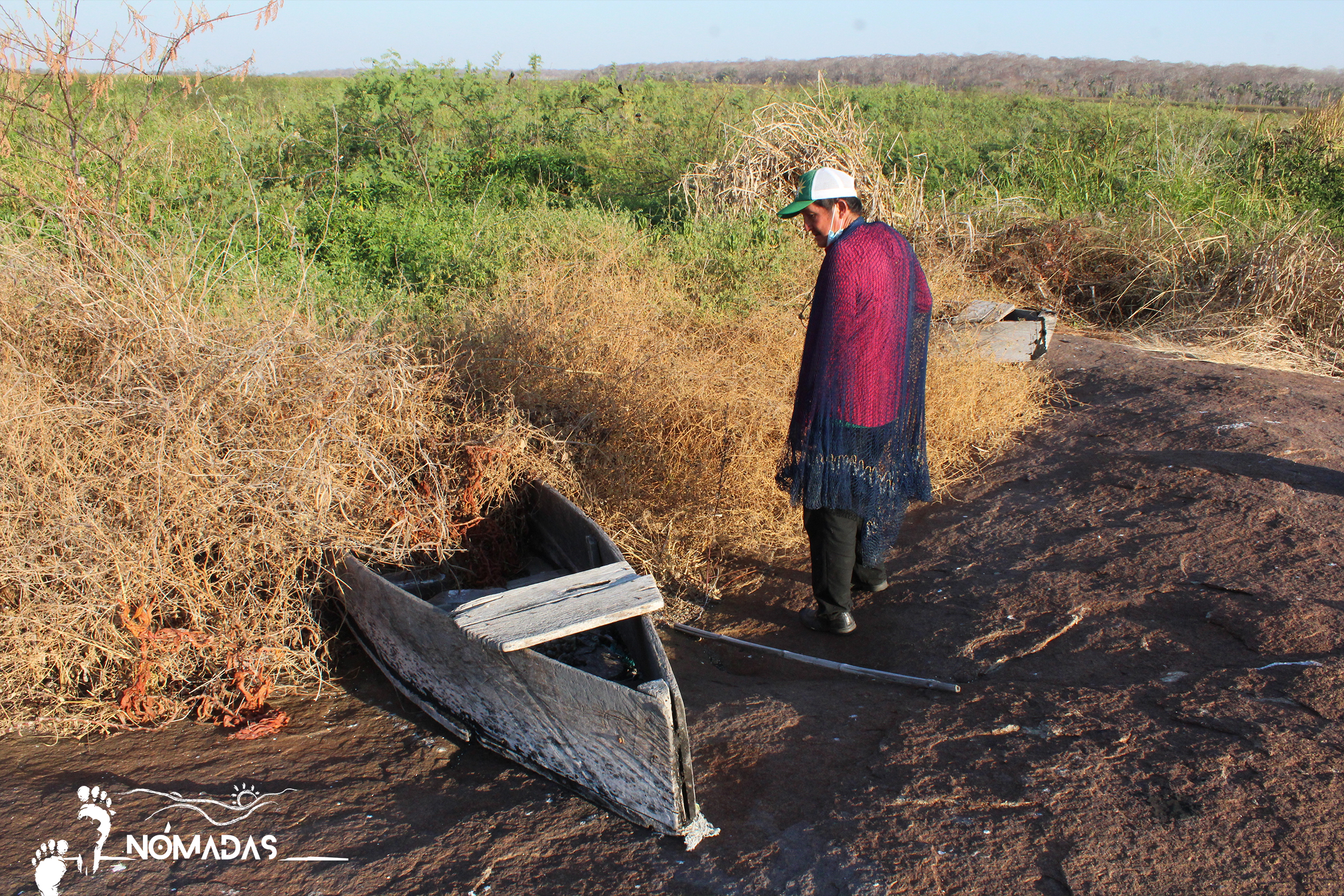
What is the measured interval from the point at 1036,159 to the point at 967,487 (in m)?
7.45

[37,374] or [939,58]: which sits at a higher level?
[939,58]

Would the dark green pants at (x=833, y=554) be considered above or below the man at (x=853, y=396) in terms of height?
below

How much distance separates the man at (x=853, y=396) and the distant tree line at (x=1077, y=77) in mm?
17218

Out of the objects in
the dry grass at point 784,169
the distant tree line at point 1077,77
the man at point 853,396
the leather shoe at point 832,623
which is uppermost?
the distant tree line at point 1077,77

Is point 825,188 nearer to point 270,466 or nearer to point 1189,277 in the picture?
point 270,466

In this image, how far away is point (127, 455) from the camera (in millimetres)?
3324

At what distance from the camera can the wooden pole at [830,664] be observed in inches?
120

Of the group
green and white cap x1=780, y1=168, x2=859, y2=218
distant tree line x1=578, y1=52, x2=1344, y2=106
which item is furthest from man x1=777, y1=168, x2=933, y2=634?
distant tree line x1=578, y1=52, x2=1344, y2=106

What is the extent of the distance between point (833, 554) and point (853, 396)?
649 millimetres

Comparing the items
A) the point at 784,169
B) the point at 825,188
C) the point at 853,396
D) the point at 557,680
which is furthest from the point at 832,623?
the point at 784,169

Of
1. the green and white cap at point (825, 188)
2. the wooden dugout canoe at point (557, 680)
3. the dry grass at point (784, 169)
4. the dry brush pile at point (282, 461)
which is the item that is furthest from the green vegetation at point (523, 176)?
the green and white cap at point (825, 188)

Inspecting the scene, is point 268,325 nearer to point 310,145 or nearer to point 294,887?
point 294,887

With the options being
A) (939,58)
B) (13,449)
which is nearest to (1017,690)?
(13,449)

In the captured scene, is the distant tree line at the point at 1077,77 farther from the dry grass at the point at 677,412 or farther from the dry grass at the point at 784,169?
the dry grass at the point at 677,412
